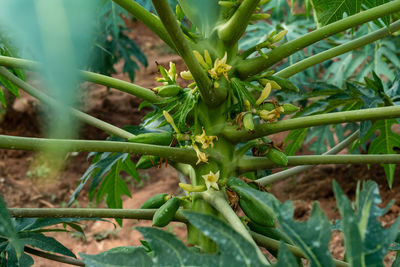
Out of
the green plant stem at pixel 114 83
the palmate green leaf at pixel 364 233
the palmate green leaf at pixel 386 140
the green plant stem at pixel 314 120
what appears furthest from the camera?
the palmate green leaf at pixel 386 140

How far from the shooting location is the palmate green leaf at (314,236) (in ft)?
1.67

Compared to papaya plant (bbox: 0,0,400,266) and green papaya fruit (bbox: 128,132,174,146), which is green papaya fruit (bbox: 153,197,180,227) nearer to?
papaya plant (bbox: 0,0,400,266)

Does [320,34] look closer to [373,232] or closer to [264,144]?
[264,144]

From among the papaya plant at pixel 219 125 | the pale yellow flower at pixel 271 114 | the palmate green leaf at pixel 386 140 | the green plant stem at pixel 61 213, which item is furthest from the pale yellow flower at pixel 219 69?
the palmate green leaf at pixel 386 140

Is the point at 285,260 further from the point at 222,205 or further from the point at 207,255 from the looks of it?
the point at 222,205

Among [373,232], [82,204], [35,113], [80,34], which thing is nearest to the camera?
[80,34]

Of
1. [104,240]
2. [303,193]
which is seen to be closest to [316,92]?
[303,193]

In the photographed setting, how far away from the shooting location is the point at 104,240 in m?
2.96

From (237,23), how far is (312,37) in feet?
0.52

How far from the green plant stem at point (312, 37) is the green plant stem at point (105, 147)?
0.76 feet

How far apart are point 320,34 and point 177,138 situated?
0.37 m

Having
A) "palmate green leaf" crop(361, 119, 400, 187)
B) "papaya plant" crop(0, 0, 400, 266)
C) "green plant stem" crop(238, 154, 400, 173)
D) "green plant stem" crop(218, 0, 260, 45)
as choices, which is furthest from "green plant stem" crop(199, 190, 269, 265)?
"palmate green leaf" crop(361, 119, 400, 187)

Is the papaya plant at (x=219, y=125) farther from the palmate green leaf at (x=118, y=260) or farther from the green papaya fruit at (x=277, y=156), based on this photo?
the palmate green leaf at (x=118, y=260)

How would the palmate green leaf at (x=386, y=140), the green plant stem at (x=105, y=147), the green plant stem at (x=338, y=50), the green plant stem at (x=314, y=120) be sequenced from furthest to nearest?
the palmate green leaf at (x=386, y=140) → the green plant stem at (x=338, y=50) → the green plant stem at (x=314, y=120) → the green plant stem at (x=105, y=147)
